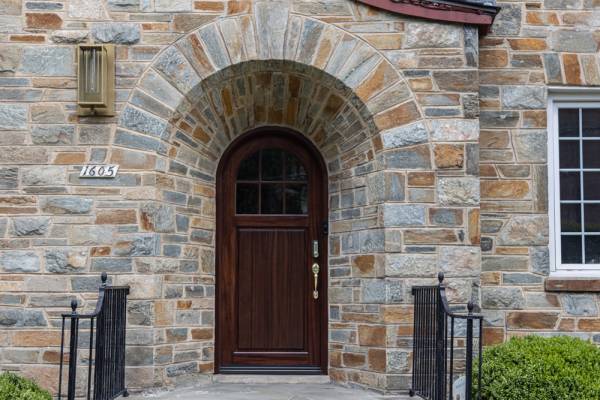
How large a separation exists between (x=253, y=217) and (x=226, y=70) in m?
1.54

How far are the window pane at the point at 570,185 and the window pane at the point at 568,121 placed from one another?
401mm

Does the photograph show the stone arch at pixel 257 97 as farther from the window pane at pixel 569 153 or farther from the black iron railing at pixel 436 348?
the window pane at pixel 569 153

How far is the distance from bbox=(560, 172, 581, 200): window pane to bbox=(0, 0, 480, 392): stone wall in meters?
1.16

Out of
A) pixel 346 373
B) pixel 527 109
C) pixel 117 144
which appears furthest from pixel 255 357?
pixel 527 109

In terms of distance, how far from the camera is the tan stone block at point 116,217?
6691 mm

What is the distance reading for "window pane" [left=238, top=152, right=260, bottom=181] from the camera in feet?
25.4

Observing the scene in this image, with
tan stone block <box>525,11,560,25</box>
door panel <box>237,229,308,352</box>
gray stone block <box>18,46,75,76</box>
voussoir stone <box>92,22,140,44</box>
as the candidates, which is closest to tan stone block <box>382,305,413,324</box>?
door panel <box>237,229,308,352</box>

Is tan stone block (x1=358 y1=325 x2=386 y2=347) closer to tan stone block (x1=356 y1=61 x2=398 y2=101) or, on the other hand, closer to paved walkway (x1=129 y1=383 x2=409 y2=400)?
paved walkway (x1=129 y1=383 x2=409 y2=400)

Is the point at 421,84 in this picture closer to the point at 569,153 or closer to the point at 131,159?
the point at 569,153

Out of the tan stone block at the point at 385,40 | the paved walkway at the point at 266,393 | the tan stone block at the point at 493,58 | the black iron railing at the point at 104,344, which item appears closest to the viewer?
the black iron railing at the point at 104,344

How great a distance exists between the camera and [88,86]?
6680mm

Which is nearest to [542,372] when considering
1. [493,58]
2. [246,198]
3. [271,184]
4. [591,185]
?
[591,185]

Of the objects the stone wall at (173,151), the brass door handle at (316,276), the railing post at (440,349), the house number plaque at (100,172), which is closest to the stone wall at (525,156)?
the stone wall at (173,151)

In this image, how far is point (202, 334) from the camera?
7312 millimetres
